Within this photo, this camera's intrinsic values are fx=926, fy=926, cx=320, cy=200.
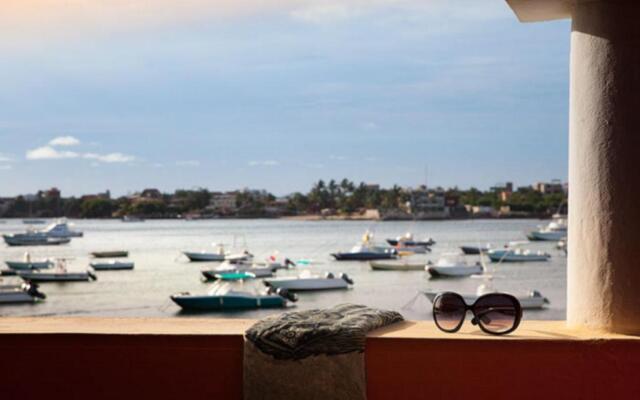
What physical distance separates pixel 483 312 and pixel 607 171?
1.72 ft

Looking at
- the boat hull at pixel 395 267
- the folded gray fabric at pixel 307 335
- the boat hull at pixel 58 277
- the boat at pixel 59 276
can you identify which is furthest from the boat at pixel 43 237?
the folded gray fabric at pixel 307 335

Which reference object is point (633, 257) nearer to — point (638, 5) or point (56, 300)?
point (638, 5)

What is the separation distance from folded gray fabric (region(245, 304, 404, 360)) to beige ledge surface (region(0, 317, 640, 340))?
6 cm

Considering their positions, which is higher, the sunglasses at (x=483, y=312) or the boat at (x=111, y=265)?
the sunglasses at (x=483, y=312)

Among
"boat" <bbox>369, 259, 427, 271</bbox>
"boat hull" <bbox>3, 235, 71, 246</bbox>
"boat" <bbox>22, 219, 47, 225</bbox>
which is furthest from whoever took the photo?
"boat" <bbox>22, 219, 47, 225</bbox>

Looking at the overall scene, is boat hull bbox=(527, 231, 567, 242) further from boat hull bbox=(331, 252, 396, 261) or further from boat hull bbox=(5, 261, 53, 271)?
boat hull bbox=(5, 261, 53, 271)

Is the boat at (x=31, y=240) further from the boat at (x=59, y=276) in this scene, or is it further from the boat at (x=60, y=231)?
the boat at (x=59, y=276)

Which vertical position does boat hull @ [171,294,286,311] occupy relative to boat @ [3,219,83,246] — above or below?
below

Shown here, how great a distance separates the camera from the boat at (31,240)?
7012cm

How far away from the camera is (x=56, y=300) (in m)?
42.1

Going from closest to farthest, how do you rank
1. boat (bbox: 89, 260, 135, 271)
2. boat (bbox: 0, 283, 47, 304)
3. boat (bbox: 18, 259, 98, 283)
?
boat (bbox: 0, 283, 47, 304), boat (bbox: 18, 259, 98, 283), boat (bbox: 89, 260, 135, 271)

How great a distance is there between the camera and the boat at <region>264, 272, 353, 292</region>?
42688 millimetres

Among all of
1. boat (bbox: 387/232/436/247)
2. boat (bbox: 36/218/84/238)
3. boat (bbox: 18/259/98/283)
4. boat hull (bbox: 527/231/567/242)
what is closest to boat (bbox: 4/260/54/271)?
boat (bbox: 18/259/98/283)

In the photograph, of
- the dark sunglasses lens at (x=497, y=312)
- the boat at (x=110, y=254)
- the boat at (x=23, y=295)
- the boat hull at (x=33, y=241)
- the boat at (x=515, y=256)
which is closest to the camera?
the dark sunglasses lens at (x=497, y=312)
